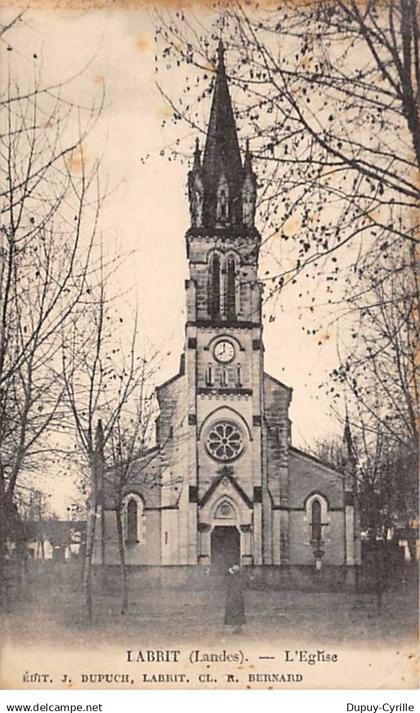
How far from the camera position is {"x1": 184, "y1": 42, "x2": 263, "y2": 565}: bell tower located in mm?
17145

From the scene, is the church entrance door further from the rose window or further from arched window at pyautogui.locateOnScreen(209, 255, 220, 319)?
arched window at pyautogui.locateOnScreen(209, 255, 220, 319)

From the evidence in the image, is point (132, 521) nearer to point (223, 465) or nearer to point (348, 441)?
point (348, 441)

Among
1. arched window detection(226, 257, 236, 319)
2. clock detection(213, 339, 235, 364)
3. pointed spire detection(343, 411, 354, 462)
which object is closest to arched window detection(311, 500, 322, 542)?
clock detection(213, 339, 235, 364)

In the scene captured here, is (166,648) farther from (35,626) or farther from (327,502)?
(327,502)

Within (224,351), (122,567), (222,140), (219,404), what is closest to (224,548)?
(122,567)

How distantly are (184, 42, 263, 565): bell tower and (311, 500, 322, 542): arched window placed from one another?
122cm

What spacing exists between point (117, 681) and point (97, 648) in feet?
2.33

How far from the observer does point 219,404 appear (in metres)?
27.4

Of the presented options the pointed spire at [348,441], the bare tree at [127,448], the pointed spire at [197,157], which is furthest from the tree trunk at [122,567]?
the pointed spire at [197,157]

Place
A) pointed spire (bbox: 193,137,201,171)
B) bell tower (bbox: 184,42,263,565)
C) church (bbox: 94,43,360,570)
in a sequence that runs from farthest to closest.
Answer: church (bbox: 94,43,360,570), bell tower (bbox: 184,42,263,565), pointed spire (bbox: 193,137,201,171)

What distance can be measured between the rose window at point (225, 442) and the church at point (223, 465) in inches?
1.2

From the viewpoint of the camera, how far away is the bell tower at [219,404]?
1715 centimetres

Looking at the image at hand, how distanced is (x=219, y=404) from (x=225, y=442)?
39.5 inches

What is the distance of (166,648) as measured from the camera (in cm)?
1140
